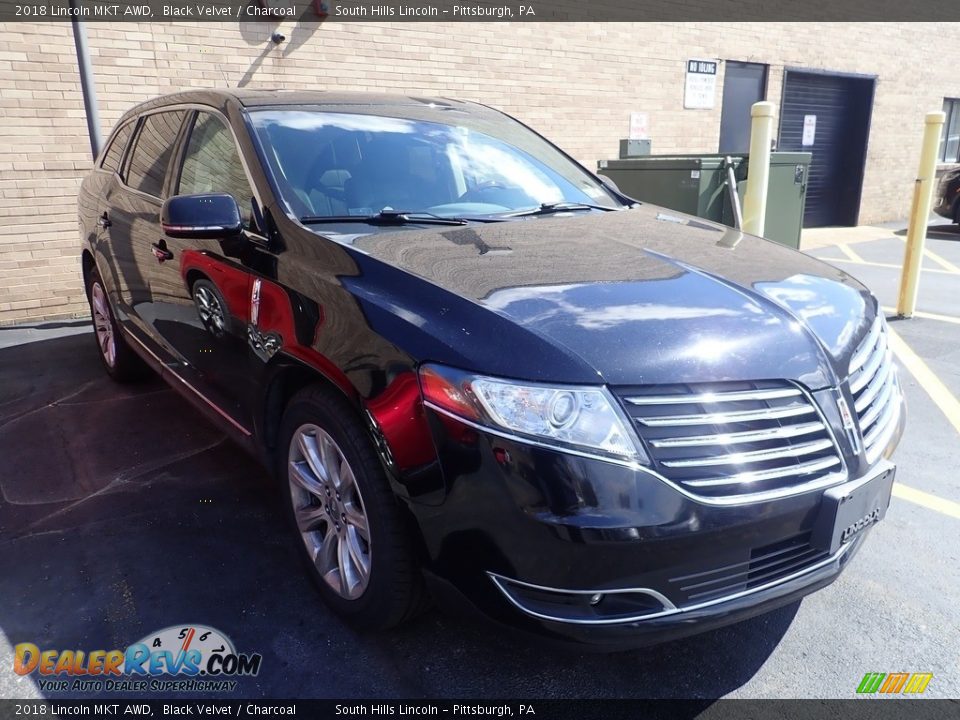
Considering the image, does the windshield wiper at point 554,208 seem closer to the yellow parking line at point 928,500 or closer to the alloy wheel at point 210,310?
the alloy wheel at point 210,310

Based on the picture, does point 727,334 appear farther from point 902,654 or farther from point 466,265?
point 902,654

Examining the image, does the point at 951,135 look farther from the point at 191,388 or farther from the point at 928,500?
the point at 191,388

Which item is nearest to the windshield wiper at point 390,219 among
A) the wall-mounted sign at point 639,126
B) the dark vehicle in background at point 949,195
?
the wall-mounted sign at point 639,126

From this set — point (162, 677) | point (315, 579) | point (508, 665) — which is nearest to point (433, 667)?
point (508, 665)

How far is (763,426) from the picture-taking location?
1909 millimetres

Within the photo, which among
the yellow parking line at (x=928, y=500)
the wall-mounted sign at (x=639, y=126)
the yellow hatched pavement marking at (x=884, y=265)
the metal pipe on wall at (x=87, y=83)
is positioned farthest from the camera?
the wall-mounted sign at (x=639, y=126)

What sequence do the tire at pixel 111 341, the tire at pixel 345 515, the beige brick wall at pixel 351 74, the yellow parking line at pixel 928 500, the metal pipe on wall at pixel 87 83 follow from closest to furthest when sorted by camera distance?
1. the tire at pixel 345 515
2. the yellow parking line at pixel 928 500
3. the tire at pixel 111 341
4. the metal pipe on wall at pixel 87 83
5. the beige brick wall at pixel 351 74

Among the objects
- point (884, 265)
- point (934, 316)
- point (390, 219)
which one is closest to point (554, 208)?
point (390, 219)

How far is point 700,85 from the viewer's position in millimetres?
11164

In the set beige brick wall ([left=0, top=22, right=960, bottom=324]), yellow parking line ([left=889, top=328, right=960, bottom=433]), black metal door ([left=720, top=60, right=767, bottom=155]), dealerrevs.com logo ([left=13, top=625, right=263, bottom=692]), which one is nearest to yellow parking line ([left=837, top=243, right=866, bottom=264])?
black metal door ([left=720, top=60, right=767, bottom=155])

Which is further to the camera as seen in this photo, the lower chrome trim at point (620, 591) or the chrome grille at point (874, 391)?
the chrome grille at point (874, 391)

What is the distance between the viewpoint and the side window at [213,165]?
115 inches

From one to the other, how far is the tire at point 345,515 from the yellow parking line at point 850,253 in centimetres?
978

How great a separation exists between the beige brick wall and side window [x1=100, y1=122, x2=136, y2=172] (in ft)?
7.54
